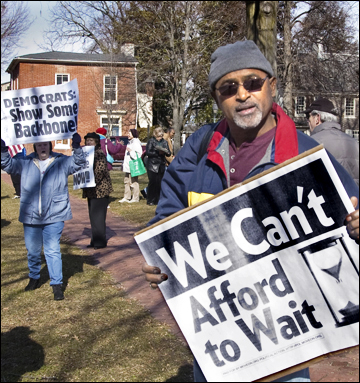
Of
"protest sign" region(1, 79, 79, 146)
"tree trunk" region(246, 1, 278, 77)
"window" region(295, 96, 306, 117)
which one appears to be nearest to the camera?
"protest sign" region(1, 79, 79, 146)

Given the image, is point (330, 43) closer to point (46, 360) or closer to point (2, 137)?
point (2, 137)

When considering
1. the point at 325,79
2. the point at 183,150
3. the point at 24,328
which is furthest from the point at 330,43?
the point at 183,150

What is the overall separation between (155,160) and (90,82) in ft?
98.9

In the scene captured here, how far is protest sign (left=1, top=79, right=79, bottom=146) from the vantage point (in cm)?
656

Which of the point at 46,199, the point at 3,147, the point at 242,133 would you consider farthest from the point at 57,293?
the point at 242,133

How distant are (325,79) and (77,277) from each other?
78.6ft

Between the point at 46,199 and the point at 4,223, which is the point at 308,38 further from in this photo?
the point at 46,199

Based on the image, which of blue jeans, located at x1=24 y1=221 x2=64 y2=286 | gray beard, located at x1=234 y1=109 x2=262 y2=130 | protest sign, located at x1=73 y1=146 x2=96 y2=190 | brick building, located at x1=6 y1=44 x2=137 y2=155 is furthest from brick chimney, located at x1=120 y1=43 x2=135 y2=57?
gray beard, located at x1=234 y1=109 x2=262 y2=130

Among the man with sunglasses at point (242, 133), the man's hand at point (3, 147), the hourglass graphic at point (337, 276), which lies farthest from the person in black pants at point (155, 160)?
the hourglass graphic at point (337, 276)

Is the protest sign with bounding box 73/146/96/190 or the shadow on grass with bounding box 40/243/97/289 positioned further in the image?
the protest sign with bounding box 73/146/96/190

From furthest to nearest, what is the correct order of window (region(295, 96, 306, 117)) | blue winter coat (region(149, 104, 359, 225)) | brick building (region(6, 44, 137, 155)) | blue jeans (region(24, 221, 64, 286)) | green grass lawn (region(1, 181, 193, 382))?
window (region(295, 96, 306, 117)), brick building (region(6, 44, 137, 155)), blue jeans (region(24, 221, 64, 286)), green grass lawn (region(1, 181, 193, 382)), blue winter coat (region(149, 104, 359, 225))

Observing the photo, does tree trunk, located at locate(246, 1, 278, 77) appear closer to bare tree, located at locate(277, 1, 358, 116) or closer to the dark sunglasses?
the dark sunglasses

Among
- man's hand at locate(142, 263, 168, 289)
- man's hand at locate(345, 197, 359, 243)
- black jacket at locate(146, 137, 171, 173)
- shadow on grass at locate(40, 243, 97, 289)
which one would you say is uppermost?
man's hand at locate(345, 197, 359, 243)

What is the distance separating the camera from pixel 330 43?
24.5 metres
